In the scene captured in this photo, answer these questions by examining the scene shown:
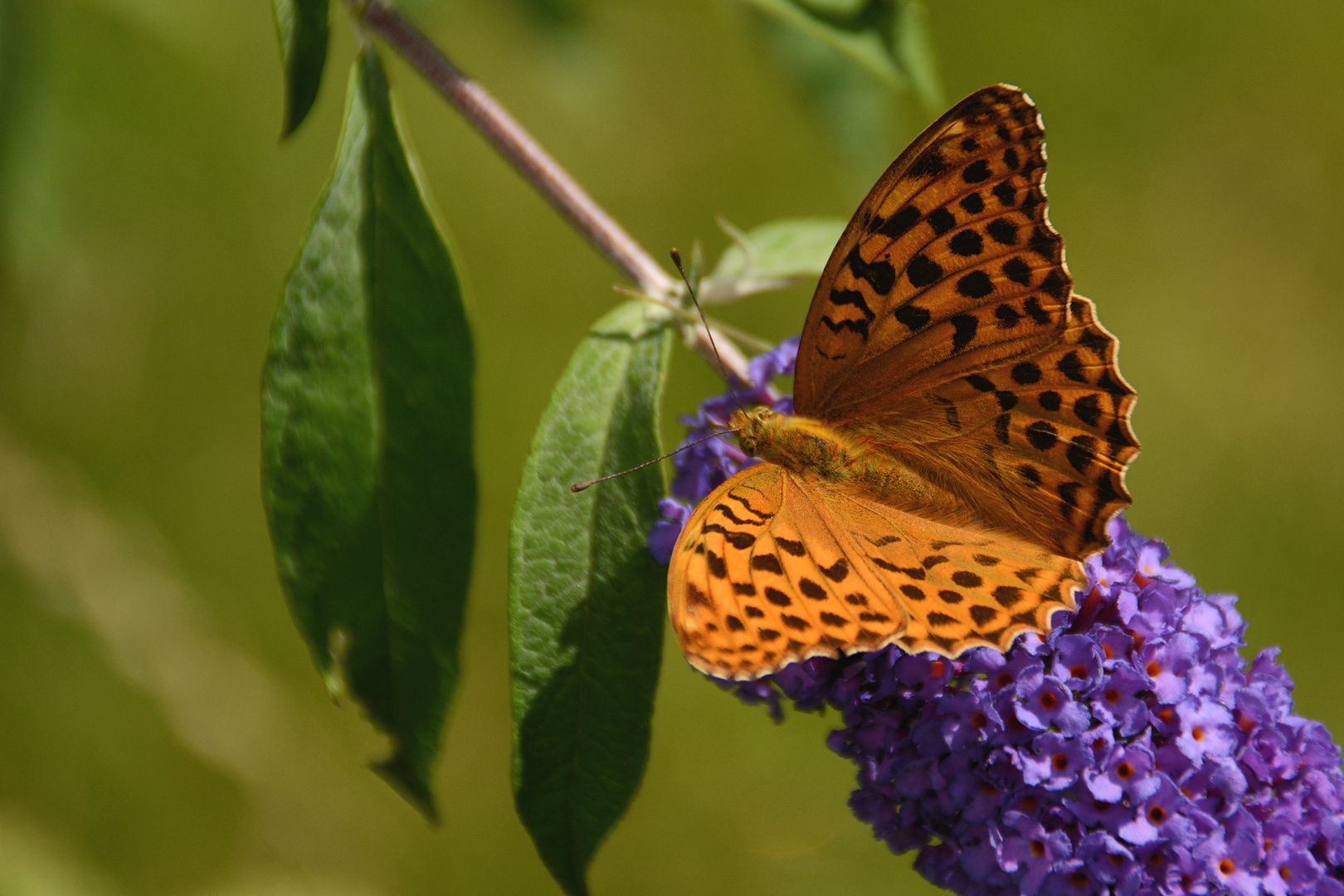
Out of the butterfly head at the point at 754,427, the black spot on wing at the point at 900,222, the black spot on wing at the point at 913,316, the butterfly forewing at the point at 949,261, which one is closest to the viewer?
the butterfly forewing at the point at 949,261

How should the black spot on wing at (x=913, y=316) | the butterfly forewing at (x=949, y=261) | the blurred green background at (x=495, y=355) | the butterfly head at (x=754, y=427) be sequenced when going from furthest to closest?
the blurred green background at (x=495, y=355) → the butterfly head at (x=754, y=427) → the black spot on wing at (x=913, y=316) → the butterfly forewing at (x=949, y=261)

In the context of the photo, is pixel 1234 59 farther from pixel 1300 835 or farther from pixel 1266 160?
pixel 1300 835

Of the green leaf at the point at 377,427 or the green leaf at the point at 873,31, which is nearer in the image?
the green leaf at the point at 377,427

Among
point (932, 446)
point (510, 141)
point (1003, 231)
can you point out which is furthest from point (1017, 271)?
point (510, 141)

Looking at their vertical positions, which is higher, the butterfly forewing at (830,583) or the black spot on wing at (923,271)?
the black spot on wing at (923,271)

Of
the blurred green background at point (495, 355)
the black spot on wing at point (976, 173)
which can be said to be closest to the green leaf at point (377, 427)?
the black spot on wing at point (976, 173)

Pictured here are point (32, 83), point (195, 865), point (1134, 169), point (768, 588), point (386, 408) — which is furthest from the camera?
point (1134, 169)

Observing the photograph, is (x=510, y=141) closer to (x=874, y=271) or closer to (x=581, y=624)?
(x=874, y=271)

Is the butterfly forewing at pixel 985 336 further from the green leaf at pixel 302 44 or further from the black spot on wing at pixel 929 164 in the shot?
the green leaf at pixel 302 44

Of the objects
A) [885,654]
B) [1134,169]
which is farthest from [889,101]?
[1134,169]

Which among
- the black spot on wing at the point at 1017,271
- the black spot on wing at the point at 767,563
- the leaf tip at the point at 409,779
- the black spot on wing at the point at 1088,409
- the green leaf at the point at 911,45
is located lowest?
the leaf tip at the point at 409,779
